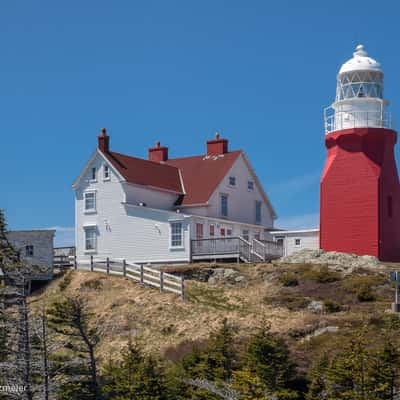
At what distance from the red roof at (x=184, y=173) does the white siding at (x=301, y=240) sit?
15.3 ft

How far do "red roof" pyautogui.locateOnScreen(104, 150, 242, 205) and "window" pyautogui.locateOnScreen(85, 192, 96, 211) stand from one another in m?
2.22

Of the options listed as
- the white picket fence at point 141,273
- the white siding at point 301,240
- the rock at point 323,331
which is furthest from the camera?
the white siding at point 301,240

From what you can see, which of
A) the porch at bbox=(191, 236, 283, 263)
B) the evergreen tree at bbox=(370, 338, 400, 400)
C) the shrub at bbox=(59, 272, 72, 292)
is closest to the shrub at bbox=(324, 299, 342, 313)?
the evergreen tree at bbox=(370, 338, 400, 400)

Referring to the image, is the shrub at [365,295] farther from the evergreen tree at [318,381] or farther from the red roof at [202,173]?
the red roof at [202,173]

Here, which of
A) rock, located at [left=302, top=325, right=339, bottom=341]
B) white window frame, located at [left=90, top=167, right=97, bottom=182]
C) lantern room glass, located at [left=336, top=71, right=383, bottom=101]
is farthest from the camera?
white window frame, located at [left=90, top=167, right=97, bottom=182]

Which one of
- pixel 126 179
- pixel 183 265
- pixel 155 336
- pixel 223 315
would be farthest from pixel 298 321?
pixel 126 179

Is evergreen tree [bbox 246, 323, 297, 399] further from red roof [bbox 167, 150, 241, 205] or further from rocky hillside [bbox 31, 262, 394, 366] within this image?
red roof [bbox 167, 150, 241, 205]

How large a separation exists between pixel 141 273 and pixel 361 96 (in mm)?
13550

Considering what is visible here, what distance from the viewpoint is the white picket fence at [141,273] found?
37.4m

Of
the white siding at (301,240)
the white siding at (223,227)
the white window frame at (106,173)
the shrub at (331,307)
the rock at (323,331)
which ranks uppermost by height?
the white window frame at (106,173)

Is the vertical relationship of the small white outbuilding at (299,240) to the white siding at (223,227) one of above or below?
below

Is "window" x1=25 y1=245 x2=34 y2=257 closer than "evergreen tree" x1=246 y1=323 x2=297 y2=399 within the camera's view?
No

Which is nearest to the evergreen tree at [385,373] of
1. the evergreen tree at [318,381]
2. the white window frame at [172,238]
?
the evergreen tree at [318,381]

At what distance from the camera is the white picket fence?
1474 inches
